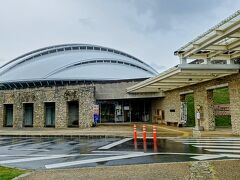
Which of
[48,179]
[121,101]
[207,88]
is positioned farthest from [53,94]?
[48,179]

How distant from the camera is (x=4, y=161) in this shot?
9.38 meters

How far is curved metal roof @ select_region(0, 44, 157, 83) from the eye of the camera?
134 feet

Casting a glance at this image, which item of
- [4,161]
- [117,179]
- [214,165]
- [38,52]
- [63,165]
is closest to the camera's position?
[117,179]

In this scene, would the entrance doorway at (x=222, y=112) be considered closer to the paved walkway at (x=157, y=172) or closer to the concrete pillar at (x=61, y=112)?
the concrete pillar at (x=61, y=112)

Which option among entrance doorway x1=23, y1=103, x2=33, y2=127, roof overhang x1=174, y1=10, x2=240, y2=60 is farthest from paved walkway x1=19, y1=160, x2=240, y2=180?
entrance doorway x1=23, y1=103, x2=33, y2=127

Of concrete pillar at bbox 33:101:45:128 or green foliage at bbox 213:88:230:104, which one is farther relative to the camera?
green foliage at bbox 213:88:230:104

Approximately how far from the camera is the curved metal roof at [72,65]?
40750 mm

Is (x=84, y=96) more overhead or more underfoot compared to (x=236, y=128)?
more overhead

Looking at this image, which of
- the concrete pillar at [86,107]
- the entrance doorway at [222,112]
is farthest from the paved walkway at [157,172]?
the concrete pillar at [86,107]

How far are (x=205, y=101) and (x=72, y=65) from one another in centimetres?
2709

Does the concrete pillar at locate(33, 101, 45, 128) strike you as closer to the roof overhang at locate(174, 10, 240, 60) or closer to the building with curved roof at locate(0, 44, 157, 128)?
the building with curved roof at locate(0, 44, 157, 128)

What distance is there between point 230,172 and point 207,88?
14111mm

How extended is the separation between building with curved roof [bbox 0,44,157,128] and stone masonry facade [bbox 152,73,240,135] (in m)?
4.01

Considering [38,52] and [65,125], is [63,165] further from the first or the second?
[38,52]
